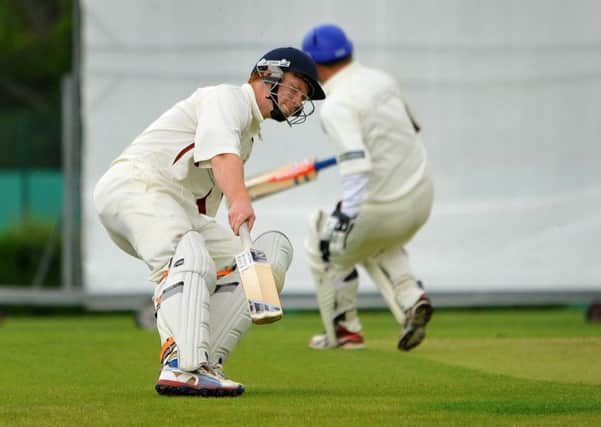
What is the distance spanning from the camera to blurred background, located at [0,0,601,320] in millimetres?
13320

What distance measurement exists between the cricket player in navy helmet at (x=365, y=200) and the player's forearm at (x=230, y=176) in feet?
10.2

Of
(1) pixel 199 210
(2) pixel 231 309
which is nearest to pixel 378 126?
(1) pixel 199 210

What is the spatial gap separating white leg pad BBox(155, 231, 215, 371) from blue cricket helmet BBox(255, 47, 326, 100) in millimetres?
822

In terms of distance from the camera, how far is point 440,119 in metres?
13.5

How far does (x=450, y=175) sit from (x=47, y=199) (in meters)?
7.13

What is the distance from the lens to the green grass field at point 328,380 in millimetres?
5742

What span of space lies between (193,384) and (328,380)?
141 centimetres

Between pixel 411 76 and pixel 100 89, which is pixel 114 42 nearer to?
pixel 100 89

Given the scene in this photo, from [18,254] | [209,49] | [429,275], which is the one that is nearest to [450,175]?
[429,275]

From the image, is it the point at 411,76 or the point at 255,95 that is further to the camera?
the point at 411,76

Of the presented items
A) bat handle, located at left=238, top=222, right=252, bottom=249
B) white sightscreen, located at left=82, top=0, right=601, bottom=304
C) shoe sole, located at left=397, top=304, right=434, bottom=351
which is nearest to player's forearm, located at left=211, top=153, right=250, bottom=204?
bat handle, located at left=238, top=222, right=252, bottom=249

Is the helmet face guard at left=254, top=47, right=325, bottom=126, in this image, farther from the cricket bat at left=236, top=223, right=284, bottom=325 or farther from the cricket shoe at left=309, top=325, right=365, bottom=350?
the cricket shoe at left=309, top=325, right=365, bottom=350

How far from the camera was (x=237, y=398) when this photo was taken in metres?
6.36

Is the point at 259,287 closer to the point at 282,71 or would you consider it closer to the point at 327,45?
the point at 282,71
